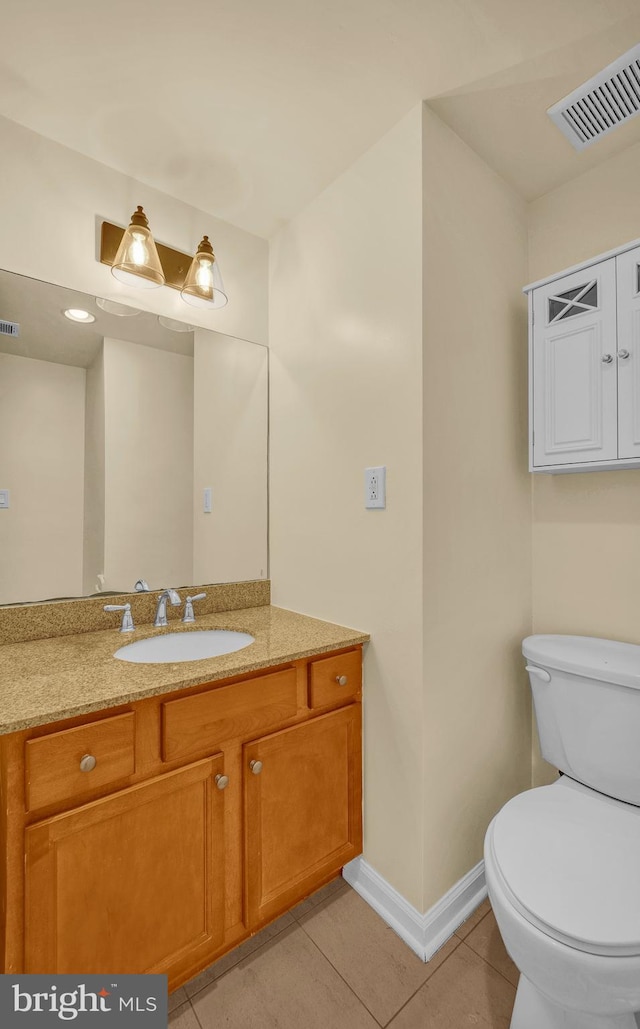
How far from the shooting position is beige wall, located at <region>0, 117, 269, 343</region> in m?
1.40

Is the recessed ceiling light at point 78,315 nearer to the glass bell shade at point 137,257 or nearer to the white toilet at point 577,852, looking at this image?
the glass bell shade at point 137,257

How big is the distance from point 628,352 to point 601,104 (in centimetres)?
68

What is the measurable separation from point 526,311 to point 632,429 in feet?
2.18

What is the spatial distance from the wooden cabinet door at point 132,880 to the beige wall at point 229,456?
829 mm

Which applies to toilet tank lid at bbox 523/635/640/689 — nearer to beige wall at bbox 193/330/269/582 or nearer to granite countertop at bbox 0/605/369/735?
granite countertop at bbox 0/605/369/735

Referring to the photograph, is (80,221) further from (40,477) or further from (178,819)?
(178,819)

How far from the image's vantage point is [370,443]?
1491 mm

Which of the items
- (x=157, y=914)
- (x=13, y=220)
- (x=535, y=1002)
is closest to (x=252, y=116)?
(x=13, y=220)

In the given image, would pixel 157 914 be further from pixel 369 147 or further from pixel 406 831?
pixel 369 147

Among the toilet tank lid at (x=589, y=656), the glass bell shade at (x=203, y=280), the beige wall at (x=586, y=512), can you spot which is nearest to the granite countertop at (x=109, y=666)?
the toilet tank lid at (x=589, y=656)

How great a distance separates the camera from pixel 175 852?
1.10 meters

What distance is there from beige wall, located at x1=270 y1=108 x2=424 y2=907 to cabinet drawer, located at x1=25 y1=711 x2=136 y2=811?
2.49ft

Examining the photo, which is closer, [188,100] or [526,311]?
[188,100]

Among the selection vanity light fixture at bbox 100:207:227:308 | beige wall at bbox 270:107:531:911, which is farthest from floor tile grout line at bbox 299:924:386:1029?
vanity light fixture at bbox 100:207:227:308
